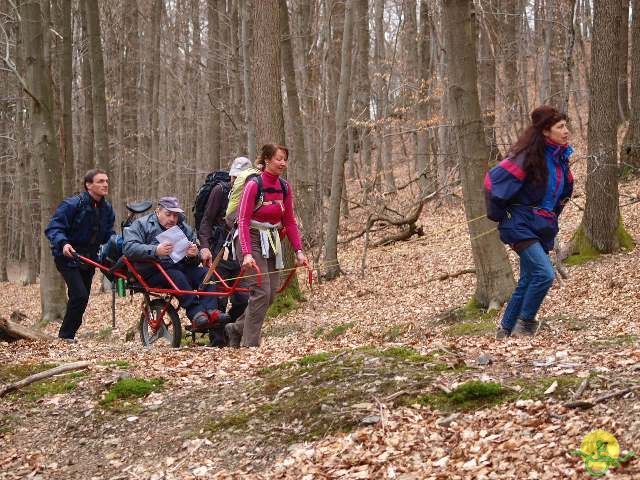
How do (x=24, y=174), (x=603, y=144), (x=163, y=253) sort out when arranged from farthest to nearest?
(x=24, y=174)
(x=603, y=144)
(x=163, y=253)

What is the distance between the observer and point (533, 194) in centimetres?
650

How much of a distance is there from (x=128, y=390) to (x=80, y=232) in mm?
3961

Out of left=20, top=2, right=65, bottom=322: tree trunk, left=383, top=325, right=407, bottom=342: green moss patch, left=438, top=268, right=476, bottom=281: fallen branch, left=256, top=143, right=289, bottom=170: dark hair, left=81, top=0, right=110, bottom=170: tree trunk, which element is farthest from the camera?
left=81, top=0, right=110, bottom=170: tree trunk

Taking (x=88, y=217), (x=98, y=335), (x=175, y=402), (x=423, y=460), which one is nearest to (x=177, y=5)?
(x=98, y=335)

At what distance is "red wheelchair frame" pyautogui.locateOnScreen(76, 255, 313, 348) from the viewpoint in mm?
8906

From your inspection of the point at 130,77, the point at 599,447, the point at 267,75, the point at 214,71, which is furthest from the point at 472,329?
the point at 130,77

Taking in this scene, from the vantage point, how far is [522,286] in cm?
684

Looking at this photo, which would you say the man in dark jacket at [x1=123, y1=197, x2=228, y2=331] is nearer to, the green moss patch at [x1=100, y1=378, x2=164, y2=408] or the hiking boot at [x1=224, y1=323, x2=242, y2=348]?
the hiking boot at [x1=224, y1=323, x2=242, y2=348]

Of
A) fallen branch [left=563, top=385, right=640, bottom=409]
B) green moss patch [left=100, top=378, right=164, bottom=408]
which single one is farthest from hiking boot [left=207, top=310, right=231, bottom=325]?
fallen branch [left=563, top=385, right=640, bottom=409]

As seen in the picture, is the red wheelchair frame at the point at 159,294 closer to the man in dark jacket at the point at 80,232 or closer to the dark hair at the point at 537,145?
the man in dark jacket at the point at 80,232

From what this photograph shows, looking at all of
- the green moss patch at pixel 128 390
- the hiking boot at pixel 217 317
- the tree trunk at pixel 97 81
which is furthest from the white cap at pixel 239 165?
the tree trunk at pixel 97 81

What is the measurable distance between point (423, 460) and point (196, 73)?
86.7 ft

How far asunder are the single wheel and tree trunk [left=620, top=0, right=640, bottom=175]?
10.0 m

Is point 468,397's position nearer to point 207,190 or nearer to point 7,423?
point 7,423
